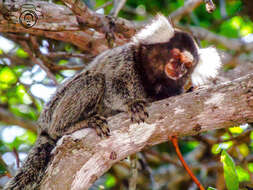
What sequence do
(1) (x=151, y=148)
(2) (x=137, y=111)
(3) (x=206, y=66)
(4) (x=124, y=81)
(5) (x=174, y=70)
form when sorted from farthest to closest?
(1) (x=151, y=148), (3) (x=206, y=66), (5) (x=174, y=70), (4) (x=124, y=81), (2) (x=137, y=111)

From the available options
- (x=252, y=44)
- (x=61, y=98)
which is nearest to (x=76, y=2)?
(x=61, y=98)

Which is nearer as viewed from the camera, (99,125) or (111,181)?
(99,125)

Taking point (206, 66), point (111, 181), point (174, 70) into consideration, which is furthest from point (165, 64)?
point (111, 181)

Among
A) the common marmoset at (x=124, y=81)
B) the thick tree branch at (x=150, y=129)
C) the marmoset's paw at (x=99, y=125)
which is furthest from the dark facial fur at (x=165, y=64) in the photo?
the thick tree branch at (x=150, y=129)

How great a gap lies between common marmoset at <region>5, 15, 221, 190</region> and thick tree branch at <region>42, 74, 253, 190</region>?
1.62ft

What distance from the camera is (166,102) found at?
8.72 ft

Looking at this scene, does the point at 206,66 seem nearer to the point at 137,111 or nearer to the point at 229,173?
the point at 137,111

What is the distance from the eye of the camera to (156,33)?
12.6 ft

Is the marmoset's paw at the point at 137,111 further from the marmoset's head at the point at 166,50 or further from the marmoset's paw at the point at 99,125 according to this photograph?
the marmoset's head at the point at 166,50

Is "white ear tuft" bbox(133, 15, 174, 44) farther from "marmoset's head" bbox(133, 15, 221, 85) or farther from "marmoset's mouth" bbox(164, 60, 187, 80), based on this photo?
"marmoset's mouth" bbox(164, 60, 187, 80)

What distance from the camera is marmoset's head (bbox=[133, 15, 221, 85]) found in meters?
3.62

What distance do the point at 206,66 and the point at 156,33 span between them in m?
0.74

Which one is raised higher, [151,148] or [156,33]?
[156,33]

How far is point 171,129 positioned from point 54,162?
897 millimetres
